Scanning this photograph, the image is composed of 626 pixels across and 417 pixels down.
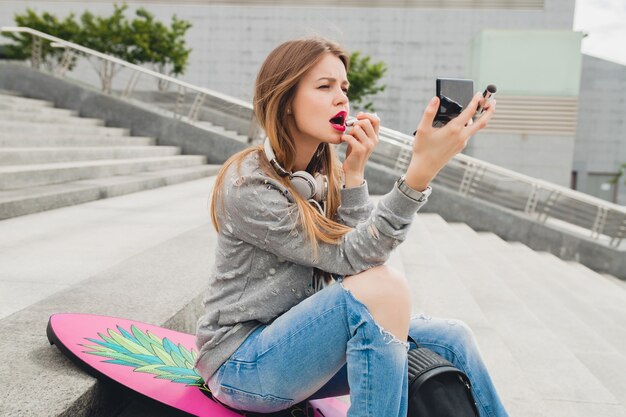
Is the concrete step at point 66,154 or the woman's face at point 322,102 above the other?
the woman's face at point 322,102

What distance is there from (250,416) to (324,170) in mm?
870

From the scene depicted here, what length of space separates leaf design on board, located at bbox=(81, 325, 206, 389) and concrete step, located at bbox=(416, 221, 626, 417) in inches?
59.1

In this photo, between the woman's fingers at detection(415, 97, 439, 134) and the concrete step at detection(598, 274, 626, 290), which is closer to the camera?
the woman's fingers at detection(415, 97, 439, 134)

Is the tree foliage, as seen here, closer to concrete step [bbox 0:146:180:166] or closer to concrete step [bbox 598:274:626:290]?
concrete step [bbox 0:146:180:166]

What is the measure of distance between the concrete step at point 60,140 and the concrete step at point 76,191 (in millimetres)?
905

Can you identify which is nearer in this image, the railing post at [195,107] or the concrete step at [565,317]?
the concrete step at [565,317]

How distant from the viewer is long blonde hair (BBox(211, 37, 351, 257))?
5.71 feet

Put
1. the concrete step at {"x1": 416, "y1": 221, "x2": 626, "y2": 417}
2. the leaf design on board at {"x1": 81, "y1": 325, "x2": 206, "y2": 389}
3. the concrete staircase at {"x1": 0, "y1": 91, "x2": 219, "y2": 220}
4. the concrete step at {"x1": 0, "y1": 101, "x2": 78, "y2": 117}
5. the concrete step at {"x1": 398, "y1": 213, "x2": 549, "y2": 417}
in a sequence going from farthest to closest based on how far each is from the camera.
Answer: the concrete step at {"x1": 0, "y1": 101, "x2": 78, "y2": 117} → the concrete staircase at {"x1": 0, "y1": 91, "x2": 219, "y2": 220} → the concrete step at {"x1": 416, "y1": 221, "x2": 626, "y2": 417} → the concrete step at {"x1": 398, "y1": 213, "x2": 549, "y2": 417} → the leaf design on board at {"x1": 81, "y1": 325, "x2": 206, "y2": 389}

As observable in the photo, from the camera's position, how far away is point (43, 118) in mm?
8016

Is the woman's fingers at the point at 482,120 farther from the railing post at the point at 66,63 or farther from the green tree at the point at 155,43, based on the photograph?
the green tree at the point at 155,43

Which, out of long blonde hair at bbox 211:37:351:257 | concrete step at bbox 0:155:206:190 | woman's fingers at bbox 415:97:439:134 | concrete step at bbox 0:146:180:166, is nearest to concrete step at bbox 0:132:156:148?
concrete step at bbox 0:146:180:166

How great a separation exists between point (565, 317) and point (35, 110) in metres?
7.93

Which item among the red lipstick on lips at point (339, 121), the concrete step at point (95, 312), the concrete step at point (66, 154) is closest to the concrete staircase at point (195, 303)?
the concrete step at point (95, 312)

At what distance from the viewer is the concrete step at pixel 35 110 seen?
25.7ft
